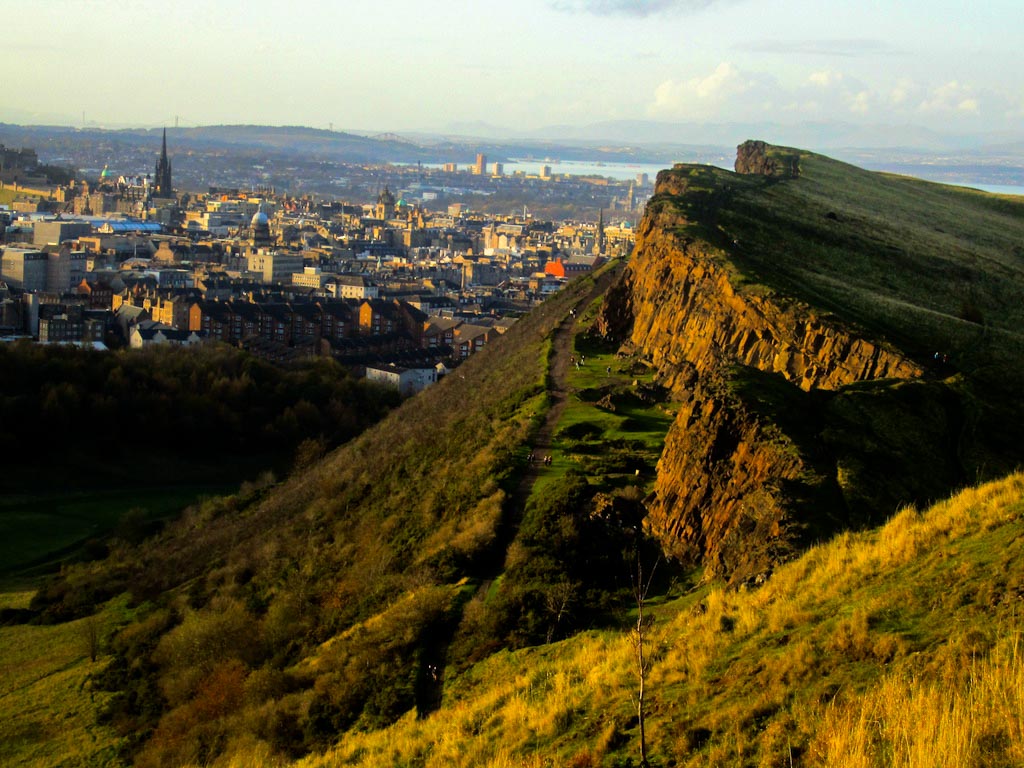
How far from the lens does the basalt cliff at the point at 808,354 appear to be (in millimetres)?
10484

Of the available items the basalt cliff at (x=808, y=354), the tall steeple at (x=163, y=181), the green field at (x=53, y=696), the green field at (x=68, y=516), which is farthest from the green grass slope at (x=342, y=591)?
the tall steeple at (x=163, y=181)

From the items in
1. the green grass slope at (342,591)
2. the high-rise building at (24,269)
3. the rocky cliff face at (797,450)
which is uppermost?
the rocky cliff face at (797,450)

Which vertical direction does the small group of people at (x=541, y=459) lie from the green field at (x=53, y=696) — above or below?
above

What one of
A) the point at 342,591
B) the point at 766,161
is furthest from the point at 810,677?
the point at 766,161

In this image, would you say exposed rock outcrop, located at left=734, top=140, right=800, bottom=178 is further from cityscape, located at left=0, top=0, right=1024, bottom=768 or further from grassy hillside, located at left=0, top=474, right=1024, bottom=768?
grassy hillside, located at left=0, top=474, right=1024, bottom=768

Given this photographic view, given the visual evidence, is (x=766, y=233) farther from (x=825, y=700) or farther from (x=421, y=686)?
(x=825, y=700)

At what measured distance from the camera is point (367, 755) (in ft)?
27.1

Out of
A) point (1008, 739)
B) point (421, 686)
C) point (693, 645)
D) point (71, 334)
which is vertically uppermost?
point (1008, 739)

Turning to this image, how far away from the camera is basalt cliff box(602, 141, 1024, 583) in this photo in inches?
413

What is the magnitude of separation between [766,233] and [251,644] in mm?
14416

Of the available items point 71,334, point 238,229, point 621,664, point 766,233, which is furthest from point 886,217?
point 238,229

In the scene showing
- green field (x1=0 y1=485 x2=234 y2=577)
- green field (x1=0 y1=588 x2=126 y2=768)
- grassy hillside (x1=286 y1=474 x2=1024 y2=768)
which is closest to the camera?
grassy hillside (x1=286 y1=474 x2=1024 y2=768)

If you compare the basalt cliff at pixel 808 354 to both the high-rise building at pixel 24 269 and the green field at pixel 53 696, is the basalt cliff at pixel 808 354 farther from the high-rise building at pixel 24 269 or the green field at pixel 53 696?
the high-rise building at pixel 24 269

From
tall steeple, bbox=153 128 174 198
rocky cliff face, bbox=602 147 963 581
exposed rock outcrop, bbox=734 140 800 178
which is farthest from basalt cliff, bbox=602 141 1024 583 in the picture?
tall steeple, bbox=153 128 174 198
